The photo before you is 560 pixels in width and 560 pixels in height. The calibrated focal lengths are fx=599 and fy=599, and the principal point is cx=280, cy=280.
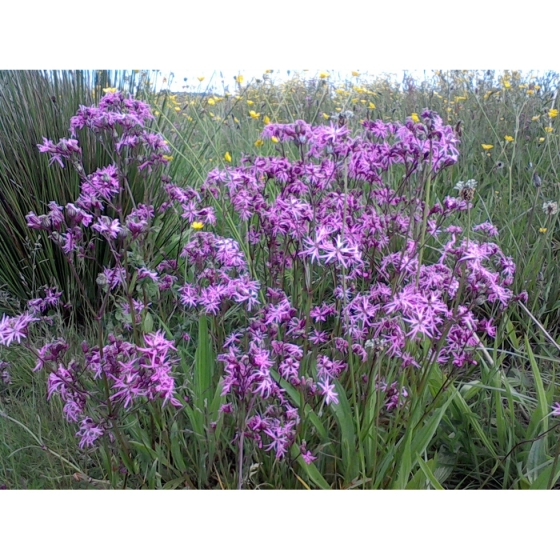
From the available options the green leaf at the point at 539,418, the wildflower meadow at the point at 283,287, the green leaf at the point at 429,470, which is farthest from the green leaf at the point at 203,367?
the green leaf at the point at 539,418

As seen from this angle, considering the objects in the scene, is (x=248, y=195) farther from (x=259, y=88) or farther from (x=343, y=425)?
(x=343, y=425)

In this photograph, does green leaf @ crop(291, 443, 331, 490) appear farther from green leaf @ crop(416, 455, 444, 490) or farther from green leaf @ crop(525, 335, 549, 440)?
green leaf @ crop(525, 335, 549, 440)

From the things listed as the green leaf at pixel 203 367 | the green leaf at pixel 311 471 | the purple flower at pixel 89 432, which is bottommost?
the green leaf at pixel 311 471

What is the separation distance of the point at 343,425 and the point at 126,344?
1.55 ft

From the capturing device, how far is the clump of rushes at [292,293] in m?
1.19

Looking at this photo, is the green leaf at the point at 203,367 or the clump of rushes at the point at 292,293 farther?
the green leaf at the point at 203,367

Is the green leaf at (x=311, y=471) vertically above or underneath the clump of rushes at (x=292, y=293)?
underneath

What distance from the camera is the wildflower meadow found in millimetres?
1231

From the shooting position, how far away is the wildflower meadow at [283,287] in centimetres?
123

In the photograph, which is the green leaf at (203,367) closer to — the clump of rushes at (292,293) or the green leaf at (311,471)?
the clump of rushes at (292,293)

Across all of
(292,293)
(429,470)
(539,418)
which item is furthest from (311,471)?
(539,418)

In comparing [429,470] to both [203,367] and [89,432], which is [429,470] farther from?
[89,432]
